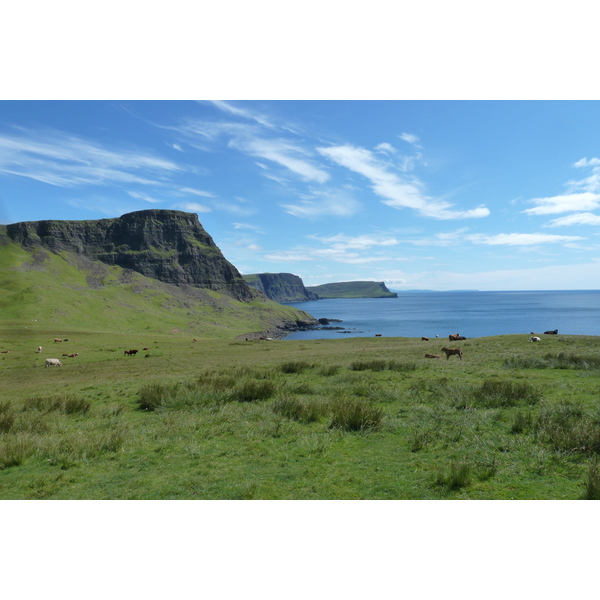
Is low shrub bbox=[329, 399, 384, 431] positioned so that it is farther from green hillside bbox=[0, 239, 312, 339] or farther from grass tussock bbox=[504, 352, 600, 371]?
green hillside bbox=[0, 239, 312, 339]

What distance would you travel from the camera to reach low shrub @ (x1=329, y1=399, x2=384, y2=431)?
32.3 feet

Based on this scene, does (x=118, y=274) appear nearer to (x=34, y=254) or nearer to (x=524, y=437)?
(x=34, y=254)

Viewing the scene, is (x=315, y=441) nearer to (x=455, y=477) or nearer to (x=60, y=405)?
(x=455, y=477)

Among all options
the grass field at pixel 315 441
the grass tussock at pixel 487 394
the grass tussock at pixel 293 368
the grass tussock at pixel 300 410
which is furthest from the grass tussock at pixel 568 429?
the grass tussock at pixel 293 368

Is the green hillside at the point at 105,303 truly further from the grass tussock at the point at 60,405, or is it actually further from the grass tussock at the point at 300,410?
the grass tussock at the point at 300,410

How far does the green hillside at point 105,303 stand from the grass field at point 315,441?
212 feet

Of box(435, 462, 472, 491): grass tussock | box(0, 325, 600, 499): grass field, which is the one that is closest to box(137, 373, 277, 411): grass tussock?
box(0, 325, 600, 499): grass field

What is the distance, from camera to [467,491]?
239 inches

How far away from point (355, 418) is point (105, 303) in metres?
123

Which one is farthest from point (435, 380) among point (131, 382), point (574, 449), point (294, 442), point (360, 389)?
point (131, 382)

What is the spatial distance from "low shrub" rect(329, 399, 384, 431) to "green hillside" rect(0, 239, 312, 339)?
231ft

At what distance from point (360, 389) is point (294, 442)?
6.07m

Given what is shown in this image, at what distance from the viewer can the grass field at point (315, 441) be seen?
6.48 meters

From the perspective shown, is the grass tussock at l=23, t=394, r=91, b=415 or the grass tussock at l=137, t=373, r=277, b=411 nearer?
the grass tussock at l=23, t=394, r=91, b=415
